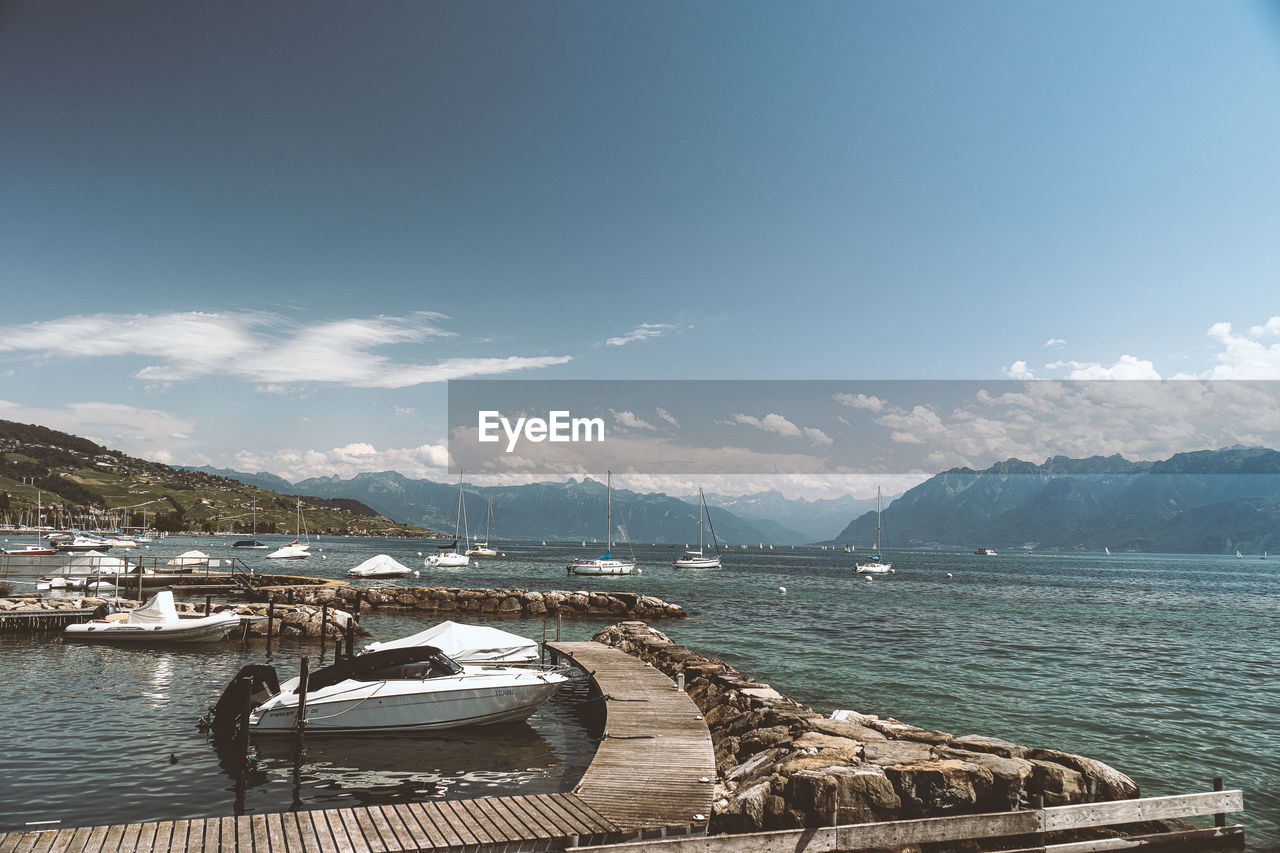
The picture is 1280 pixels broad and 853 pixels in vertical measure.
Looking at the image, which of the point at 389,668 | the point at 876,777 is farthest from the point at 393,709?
the point at 876,777

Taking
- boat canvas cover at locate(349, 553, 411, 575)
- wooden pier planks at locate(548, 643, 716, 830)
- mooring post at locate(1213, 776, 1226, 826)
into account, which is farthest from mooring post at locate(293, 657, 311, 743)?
boat canvas cover at locate(349, 553, 411, 575)

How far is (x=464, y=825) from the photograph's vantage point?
1169 centimetres

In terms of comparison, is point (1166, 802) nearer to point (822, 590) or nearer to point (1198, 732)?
point (1198, 732)

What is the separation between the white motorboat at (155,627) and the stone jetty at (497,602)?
51.6ft

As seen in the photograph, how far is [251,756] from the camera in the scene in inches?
696

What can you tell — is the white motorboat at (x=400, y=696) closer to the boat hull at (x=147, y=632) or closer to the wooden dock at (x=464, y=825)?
the wooden dock at (x=464, y=825)

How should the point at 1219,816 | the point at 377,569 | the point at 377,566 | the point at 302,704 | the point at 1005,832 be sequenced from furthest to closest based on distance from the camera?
the point at 377,566
the point at 377,569
the point at 302,704
the point at 1219,816
the point at 1005,832

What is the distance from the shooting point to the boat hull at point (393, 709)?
1993cm

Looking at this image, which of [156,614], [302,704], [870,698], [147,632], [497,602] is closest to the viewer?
[302,704]

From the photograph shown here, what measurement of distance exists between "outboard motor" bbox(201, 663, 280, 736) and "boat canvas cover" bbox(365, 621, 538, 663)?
173 inches

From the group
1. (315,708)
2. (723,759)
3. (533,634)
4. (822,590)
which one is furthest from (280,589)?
(822,590)

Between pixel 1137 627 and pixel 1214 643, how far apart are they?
25.9 feet

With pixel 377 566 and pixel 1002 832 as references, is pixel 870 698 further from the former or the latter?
pixel 377 566

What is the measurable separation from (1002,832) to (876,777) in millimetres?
2176
